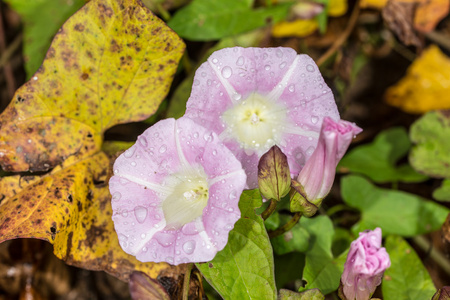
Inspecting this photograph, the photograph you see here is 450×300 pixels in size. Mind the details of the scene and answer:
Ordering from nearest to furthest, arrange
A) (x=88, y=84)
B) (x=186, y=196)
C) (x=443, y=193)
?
1. (x=186, y=196)
2. (x=88, y=84)
3. (x=443, y=193)

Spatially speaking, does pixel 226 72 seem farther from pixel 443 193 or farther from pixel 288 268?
pixel 443 193

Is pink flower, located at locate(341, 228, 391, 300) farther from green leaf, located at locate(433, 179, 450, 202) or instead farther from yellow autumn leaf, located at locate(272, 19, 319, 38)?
yellow autumn leaf, located at locate(272, 19, 319, 38)

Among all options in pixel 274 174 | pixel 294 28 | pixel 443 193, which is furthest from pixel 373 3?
pixel 274 174

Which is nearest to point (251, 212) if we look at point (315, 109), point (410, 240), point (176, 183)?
point (176, 183)

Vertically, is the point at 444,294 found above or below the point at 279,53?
below

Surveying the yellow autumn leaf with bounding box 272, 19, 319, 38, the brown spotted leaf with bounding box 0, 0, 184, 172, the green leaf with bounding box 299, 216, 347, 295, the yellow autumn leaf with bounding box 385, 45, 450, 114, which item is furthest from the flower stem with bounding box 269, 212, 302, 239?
the yellow autumn leaf with bounding box 385, 45, 450, 114

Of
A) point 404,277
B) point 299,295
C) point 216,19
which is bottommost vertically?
point 404,277

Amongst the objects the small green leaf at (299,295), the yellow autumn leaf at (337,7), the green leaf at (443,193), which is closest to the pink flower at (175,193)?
the small green leaf at (299,295)
